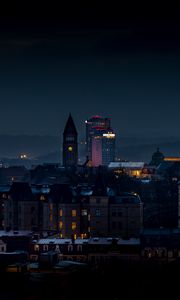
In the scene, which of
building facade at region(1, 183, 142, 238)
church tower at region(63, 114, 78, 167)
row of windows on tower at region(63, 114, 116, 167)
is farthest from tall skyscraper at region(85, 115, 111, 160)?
building facade at region(1, 183, 142, 238)

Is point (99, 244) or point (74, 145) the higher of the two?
point (74, 145)

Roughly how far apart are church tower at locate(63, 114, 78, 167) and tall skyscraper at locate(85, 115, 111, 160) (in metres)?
66.0

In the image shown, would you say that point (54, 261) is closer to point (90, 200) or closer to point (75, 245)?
point (75, 245)

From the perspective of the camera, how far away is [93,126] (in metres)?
188

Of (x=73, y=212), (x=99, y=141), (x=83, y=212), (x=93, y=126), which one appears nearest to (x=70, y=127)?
(x=73, y=212)

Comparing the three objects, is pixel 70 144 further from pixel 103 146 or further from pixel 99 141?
pixel 99 141

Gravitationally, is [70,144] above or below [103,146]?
below

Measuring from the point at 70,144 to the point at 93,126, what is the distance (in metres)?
75.4

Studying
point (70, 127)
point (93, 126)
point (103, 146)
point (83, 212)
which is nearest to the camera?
point (83, 212)

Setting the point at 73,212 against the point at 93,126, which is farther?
the point at 93,126

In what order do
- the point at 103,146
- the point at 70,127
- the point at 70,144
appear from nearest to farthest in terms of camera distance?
1. the point at 70,127
2. the point at 70,144
3. the point at 103,146

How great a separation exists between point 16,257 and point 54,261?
8.54 ft

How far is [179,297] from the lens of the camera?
109ft

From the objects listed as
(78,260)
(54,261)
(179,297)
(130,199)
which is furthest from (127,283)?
(130,199)
